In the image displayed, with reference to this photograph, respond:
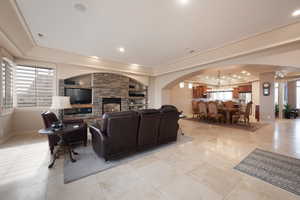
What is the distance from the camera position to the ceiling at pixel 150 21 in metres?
2.34

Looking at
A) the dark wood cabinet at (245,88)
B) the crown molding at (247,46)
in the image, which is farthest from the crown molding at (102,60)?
the dark wood cabinet at (245,88)

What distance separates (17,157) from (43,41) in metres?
3.44

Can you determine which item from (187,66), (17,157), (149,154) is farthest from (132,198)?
(187,66)

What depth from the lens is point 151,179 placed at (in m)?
1.92

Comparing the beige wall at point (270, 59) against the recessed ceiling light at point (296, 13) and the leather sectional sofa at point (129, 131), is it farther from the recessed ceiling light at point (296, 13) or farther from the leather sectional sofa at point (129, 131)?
the leather sectional sofa at point (129, 131)

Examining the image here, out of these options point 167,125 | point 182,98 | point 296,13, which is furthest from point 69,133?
point 182,98

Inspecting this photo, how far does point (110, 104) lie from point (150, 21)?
4.44m

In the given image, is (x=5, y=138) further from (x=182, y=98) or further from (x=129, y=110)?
(x=182, y=98)

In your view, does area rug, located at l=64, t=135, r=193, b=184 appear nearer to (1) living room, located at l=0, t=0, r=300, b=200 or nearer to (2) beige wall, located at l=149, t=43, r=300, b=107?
(1) living room, located at l=0, t=0, r=300, b=200

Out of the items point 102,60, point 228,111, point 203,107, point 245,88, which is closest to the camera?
point 102,60

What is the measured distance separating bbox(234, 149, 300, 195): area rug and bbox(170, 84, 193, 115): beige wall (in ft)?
20.6

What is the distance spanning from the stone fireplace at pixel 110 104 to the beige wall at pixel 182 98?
156 inches

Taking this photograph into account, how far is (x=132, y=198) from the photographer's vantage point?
5.12 feet

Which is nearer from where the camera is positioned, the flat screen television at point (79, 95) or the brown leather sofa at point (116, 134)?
the brown leather sofa at point (116, 134)
